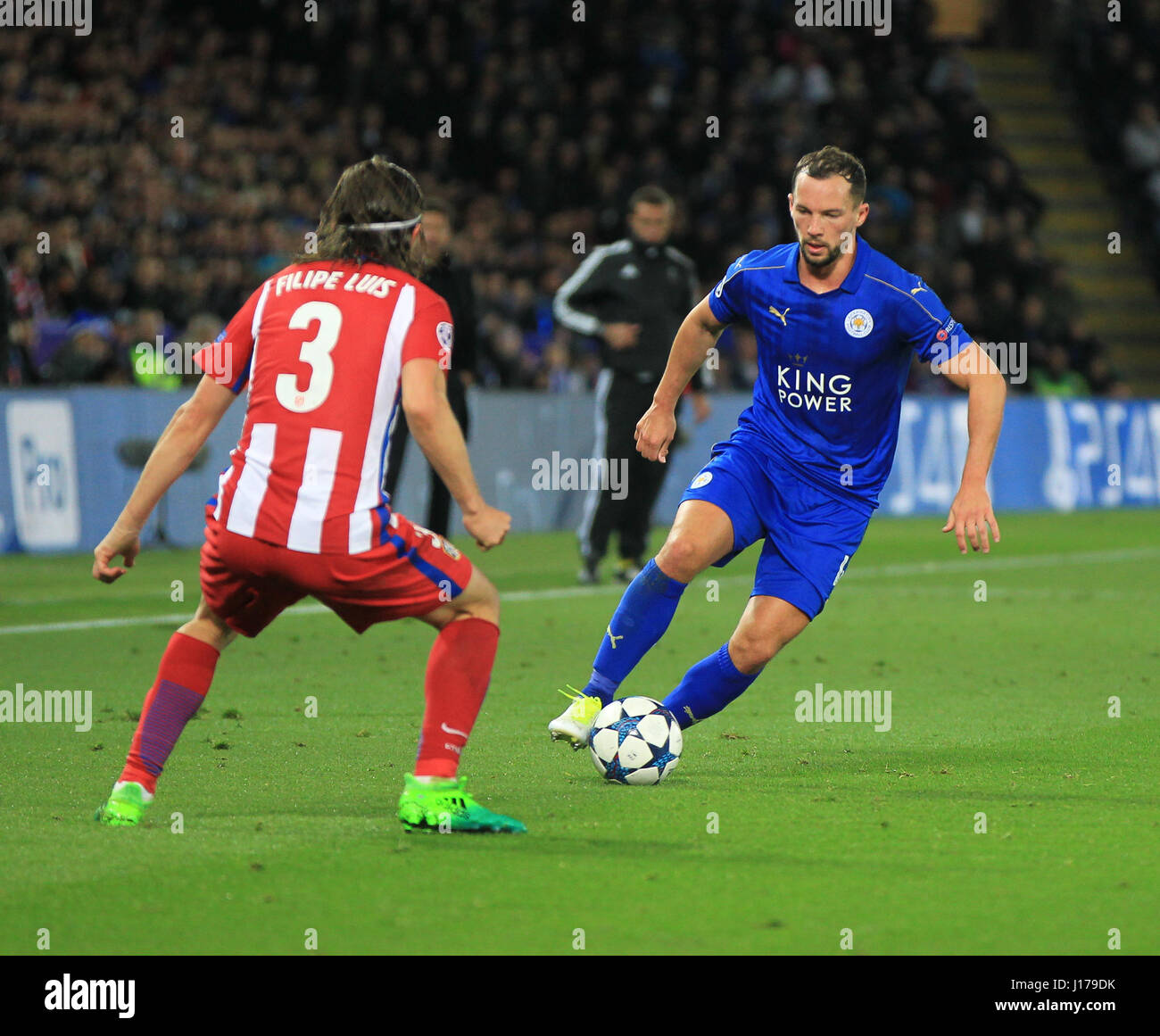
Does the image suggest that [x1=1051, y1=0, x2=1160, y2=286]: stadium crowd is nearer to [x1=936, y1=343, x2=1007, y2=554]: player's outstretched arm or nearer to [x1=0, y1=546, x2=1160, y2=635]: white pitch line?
[x1=0, y1=546, x2=1160, y2=635]: white pitch line

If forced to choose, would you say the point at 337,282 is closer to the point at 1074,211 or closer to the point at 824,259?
the point at 824,259

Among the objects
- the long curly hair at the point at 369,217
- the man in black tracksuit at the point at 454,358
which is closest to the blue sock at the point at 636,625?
the long curly hair at the point at 369,217

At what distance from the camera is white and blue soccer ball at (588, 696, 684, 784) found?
5699mm

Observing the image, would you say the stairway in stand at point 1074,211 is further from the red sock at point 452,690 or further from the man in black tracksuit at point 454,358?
the red sock at point 452,690

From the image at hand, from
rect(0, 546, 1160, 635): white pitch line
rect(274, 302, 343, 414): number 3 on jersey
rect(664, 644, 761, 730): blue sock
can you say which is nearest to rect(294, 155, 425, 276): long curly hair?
rect(274, 302, 343, 414): number 3 on jersey

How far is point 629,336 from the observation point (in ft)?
40.2

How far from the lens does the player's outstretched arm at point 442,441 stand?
178 inches

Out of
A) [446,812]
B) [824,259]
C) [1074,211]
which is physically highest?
[1074,211]

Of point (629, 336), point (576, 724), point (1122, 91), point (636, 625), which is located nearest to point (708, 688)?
point (636, 625)

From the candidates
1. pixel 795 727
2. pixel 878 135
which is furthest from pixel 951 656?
pixel 878 135

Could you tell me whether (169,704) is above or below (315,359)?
below

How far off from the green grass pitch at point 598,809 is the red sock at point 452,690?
0.22 meters

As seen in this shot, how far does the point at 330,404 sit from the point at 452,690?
79cm

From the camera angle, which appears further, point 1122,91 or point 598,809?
point 1122,91
